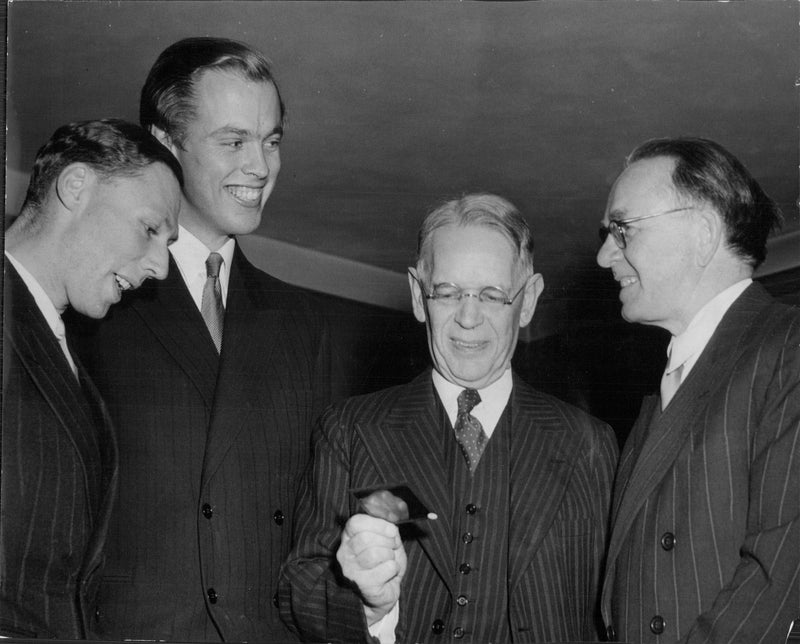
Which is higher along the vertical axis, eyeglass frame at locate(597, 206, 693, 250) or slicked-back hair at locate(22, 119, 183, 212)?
slicked-back hair at locate(22, 119, 183, 212)

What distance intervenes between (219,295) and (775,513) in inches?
67.4

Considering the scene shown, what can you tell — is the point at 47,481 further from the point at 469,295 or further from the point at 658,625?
the point at 658,625

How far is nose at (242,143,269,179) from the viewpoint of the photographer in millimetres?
3072

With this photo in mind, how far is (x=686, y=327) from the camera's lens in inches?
113

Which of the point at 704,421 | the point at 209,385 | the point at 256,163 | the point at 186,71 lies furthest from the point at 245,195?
the point at 704,421

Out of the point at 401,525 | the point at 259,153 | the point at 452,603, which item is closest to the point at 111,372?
the point at 259,153

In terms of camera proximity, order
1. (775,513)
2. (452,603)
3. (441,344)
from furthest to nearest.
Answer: (441,344), (452,603), (775,513)

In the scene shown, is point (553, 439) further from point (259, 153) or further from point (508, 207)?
point (259, 153)

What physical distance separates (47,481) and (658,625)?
1.81 metres

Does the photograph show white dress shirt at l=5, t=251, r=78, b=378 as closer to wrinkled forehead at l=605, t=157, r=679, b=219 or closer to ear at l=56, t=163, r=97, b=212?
ear at l=56, t=163, r=97, b=212

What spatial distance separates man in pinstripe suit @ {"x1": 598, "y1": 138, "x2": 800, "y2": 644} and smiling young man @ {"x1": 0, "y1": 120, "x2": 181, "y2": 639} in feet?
A: 4.72

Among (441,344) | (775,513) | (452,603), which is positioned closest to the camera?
(775,513)

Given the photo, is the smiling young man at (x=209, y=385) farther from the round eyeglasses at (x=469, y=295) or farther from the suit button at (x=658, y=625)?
the suit button at (x=658, y=625)

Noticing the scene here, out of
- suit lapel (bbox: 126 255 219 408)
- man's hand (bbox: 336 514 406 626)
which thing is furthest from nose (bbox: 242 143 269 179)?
man's hand (bbox: 336 514 406 626)
